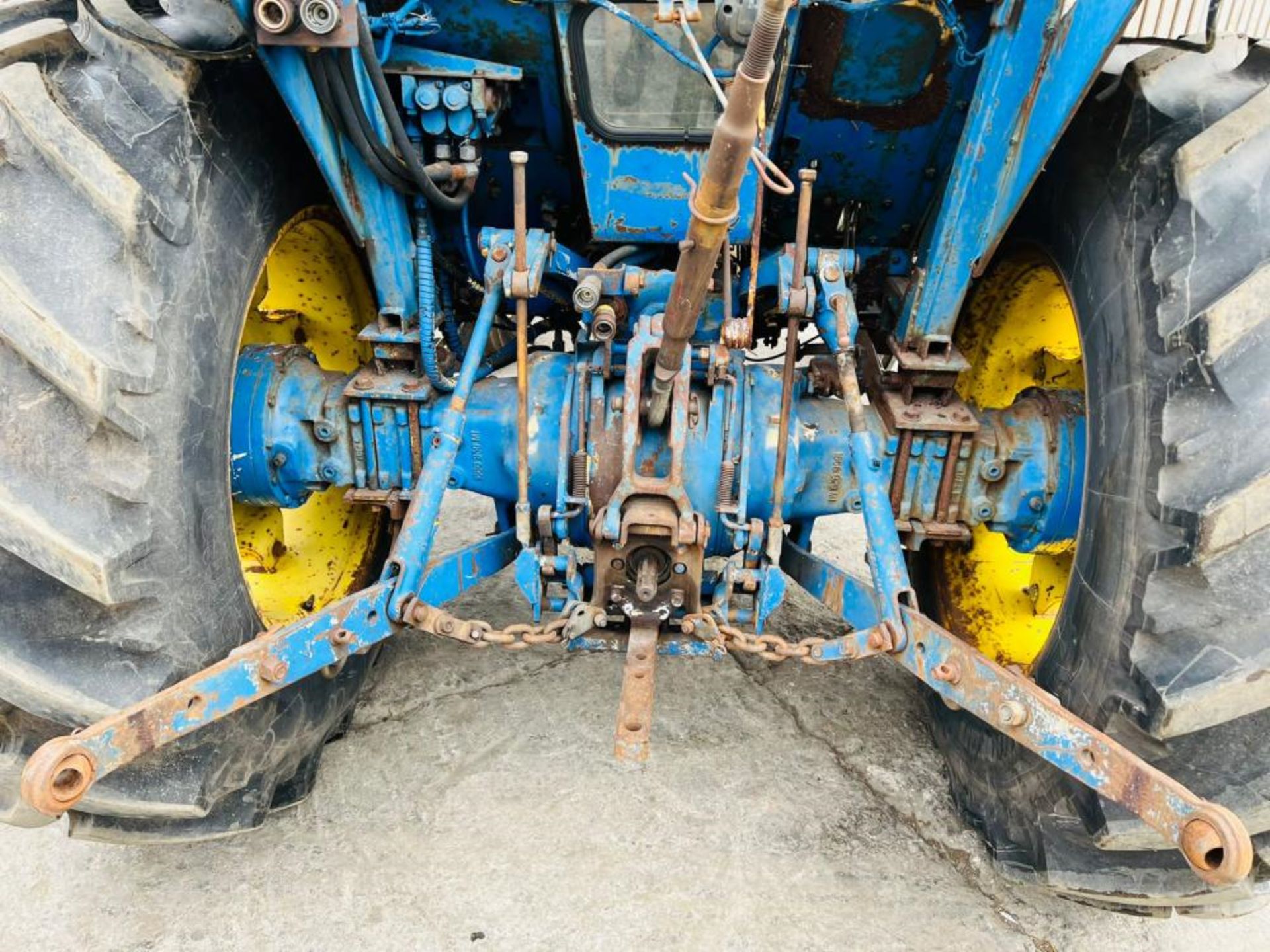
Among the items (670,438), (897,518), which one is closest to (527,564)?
(670,438)

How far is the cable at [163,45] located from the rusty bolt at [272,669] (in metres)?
1.06

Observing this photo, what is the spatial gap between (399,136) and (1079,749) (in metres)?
1.60

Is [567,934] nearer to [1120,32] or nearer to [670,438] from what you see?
[670,438]

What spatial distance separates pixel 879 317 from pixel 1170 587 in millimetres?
1282

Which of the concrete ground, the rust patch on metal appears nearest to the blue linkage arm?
the concrete ground

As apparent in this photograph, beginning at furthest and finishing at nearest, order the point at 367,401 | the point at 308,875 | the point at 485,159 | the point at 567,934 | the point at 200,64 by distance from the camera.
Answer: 1. the point at 485,159
2. the point at 367,401
3. the point at 308,875
4. the point at 567,934
5. the point at 200,64

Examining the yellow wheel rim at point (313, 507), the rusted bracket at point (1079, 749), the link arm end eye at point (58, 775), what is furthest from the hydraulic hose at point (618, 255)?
the link arm end eye at point (58, 775)

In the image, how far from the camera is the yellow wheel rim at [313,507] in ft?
7.85

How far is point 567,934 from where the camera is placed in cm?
175

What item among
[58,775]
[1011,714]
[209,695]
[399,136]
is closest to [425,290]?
[399,136]

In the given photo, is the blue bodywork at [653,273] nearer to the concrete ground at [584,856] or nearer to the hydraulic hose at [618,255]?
the hydraulic hose at [618,255]

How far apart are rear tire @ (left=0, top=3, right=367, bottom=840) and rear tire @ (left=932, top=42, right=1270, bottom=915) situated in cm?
156

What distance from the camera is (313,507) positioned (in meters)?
2.57

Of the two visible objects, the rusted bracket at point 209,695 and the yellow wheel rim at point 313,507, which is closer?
the rusted bracket at point 209,695
